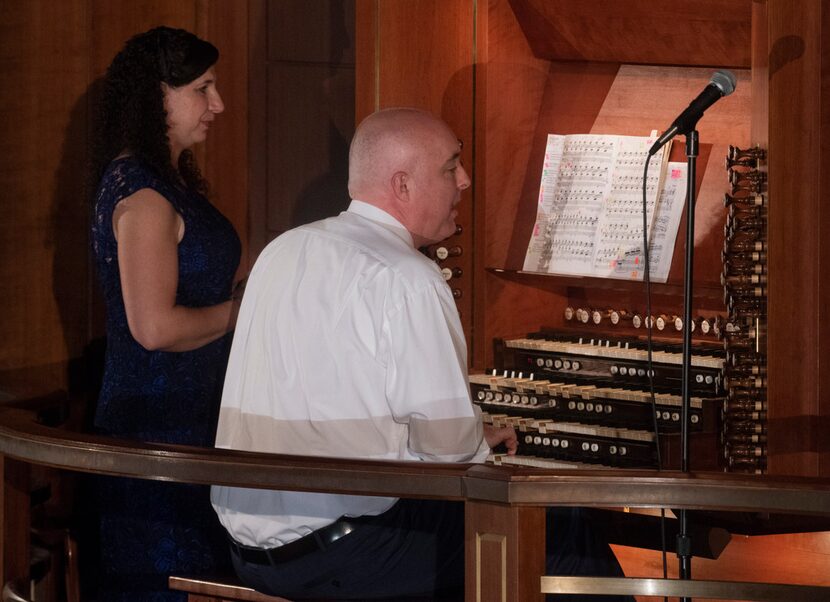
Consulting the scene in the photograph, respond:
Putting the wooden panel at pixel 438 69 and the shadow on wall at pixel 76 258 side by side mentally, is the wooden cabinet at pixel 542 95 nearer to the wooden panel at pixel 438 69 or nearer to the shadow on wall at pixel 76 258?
the wooden panel at pixel 438 69

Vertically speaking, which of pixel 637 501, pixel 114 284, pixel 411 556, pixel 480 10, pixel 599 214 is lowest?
pixel 411 556

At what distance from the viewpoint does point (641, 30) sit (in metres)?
4.31

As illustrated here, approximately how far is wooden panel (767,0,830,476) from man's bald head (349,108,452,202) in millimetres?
1182

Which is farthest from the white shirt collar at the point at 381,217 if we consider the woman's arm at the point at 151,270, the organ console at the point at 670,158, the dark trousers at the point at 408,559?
the organ console at the point at 670,158

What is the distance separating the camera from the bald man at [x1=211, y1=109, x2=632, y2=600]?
2.59 metres

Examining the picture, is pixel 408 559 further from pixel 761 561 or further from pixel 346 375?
pixel 761 561

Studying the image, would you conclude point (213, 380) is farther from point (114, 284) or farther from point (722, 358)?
point (722, 358)

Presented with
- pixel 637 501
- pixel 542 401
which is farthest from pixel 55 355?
pixel 637 501

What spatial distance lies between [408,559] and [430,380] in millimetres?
416

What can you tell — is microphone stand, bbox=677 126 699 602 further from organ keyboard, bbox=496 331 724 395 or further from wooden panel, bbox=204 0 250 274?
wooden panel, bbox=204 0 250 274

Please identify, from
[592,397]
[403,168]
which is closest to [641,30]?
[592,397]

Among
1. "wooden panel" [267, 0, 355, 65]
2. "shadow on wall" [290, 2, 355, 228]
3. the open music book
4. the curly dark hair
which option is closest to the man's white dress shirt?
the curly dark hair

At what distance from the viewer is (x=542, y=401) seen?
13.8 ft

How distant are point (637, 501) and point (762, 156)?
6.22 ft
